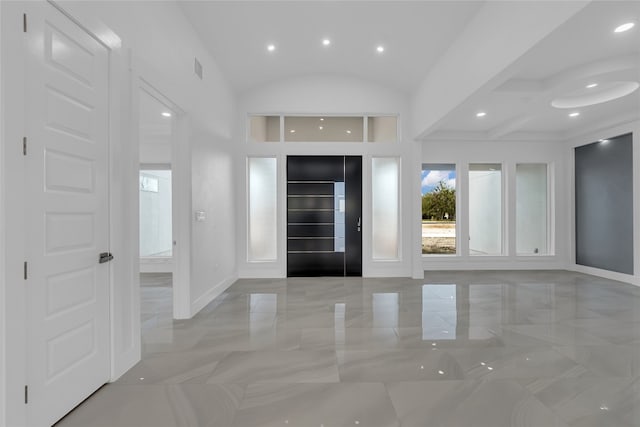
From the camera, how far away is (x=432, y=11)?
13.5 ft

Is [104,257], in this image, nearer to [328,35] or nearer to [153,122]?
[153,122]

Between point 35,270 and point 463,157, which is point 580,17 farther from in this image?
point 463,157

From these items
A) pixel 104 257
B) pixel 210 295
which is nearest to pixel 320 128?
pixel 210 295

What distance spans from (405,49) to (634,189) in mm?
5192

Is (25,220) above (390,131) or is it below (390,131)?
below

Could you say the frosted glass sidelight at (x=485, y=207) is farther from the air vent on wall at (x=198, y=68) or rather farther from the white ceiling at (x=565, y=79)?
the air vent on wall at (x=198, y=68)

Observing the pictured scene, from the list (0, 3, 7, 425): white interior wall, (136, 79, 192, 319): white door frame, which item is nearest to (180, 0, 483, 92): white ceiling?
(136, 79, 192, 319): white door frame

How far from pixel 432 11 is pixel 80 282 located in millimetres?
4829

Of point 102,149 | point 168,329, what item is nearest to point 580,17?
point 102,149

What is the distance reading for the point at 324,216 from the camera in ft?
21.8

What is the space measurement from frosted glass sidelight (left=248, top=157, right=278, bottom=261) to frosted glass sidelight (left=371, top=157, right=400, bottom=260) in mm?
2141

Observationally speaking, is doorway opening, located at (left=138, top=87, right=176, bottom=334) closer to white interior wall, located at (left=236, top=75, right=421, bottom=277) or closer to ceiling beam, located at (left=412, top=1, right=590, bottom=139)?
white interior wall, located at (left=236, top=75, right=421, bottom=277)

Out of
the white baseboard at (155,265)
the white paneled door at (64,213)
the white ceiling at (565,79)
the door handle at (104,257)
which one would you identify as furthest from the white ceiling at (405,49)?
the white baseboard at (155,265)

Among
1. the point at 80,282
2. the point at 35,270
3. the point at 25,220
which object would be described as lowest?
the point at 80,282
